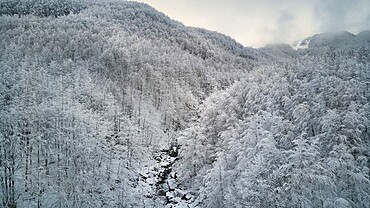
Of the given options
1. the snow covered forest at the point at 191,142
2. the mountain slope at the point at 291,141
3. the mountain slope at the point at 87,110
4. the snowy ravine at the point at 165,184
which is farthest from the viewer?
the snowy ravine at the point at 165,184

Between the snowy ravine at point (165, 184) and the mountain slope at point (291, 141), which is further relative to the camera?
the snowy ravine at point (165, 184)

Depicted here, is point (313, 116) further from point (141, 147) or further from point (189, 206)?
point (141, 147)

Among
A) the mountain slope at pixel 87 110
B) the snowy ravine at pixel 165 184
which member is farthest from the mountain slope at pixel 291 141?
the mountain slope at pixel 87 110

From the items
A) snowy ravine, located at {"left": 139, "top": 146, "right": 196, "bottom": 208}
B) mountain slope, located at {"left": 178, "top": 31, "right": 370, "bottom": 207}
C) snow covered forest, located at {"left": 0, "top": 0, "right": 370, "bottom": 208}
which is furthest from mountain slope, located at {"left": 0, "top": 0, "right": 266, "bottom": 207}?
mountain slope, located at {"left": 178, "top": 31, "right": 370, "bottom": 207}

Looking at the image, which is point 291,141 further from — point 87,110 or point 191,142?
point 87,110

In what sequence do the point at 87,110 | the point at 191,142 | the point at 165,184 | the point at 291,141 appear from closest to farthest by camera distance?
the point at 291,141, the point at 165,184, the point at 191,142, the point at 87,110

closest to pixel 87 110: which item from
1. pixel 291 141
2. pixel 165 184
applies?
pixel 165 184

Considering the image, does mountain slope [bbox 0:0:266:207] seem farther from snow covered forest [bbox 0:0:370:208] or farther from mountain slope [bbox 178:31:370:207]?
mountain slope [bbox 178:31:370:207]

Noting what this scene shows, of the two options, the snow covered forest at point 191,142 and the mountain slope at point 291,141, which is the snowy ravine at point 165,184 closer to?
the snow covered forest at point 191,142
